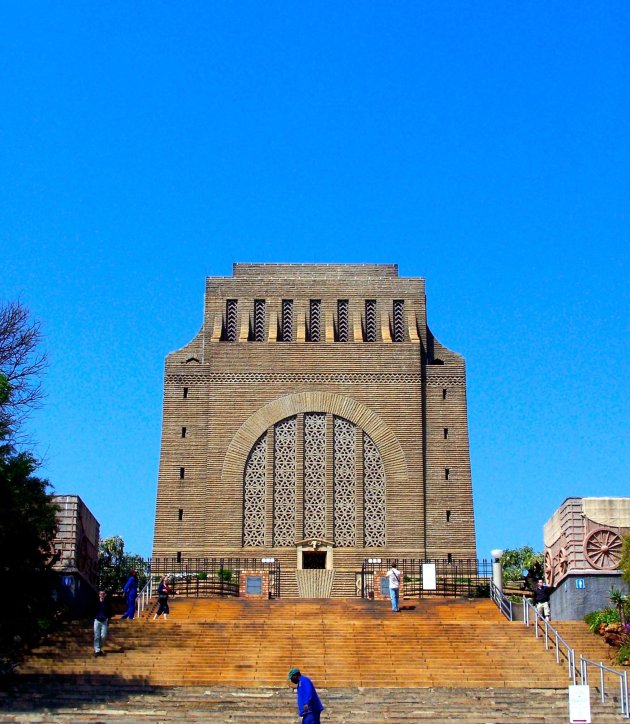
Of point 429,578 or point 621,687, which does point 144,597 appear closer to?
point 429,578

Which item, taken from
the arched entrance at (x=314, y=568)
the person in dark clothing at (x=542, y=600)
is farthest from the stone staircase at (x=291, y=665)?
the arched entrance at (x=314, y=568)

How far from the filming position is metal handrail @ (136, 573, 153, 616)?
34844 mm

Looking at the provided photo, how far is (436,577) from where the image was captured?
40406mm

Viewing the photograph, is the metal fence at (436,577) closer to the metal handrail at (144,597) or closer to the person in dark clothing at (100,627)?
the metal handrail at (144,597)

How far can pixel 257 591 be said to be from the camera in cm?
4081

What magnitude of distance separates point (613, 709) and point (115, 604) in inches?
643

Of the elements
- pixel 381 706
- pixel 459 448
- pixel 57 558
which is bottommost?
pixel 381 706

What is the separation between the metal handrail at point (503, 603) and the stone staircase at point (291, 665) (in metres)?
1.10

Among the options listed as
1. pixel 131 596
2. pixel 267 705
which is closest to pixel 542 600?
pixel 131 596

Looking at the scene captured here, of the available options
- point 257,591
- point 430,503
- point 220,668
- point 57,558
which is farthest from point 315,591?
point 220,668

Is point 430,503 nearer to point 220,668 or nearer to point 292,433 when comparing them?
point 292,433

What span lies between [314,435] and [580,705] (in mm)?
24262

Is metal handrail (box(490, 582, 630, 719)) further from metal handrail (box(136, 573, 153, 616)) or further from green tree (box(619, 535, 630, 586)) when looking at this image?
metal handrail (box(136, 573, 153, 616))

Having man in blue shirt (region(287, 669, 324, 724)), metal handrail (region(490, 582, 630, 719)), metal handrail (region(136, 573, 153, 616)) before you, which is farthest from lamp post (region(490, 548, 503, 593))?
man in blue shirt (region(287, 669, 324, 724))
